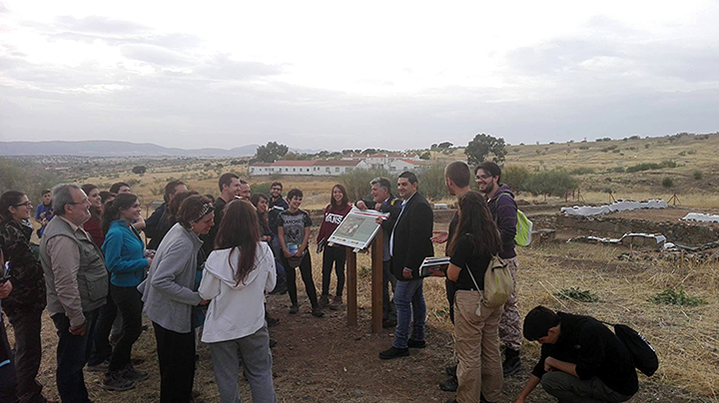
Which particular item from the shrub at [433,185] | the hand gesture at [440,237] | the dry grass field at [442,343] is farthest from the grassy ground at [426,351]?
the shrub at [433,185]

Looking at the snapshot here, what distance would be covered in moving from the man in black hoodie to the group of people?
0.04 feet

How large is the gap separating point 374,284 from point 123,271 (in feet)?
8.62

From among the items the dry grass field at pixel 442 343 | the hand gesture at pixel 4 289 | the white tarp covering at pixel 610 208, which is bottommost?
the white tarp covering at pixel 610 208

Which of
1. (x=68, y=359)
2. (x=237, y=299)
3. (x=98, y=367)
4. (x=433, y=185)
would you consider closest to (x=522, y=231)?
(x=237, y=299)

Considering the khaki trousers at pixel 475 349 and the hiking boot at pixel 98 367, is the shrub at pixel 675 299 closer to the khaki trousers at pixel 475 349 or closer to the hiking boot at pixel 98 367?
the khaki trousers at pixel 475 349

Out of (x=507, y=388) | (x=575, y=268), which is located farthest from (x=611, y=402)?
(x=575, y=268)

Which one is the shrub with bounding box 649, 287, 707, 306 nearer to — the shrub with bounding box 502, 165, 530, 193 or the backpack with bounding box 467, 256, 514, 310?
the backpack with bounding box 467, 256, 514, 310

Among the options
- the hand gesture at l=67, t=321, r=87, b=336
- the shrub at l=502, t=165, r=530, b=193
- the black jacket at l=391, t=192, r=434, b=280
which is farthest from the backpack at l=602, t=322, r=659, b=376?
the shrub at l=502, t=165, r=530, b=193

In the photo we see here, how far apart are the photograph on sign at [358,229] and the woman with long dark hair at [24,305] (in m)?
2.88

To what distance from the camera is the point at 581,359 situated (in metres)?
3.37

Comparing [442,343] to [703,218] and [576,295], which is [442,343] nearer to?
[576,295]

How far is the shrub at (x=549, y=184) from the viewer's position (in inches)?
1174

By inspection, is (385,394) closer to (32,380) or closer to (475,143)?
(32,380)

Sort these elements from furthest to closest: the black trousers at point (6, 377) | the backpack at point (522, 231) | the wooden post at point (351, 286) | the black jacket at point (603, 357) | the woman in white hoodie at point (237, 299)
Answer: the wooden post at point (351, 286) → the backpack at point (522, 231) → the black jacket at point (603, 357) → the woman in white hoodie at point (237, 299) → the black trousers at point (6, 377)
